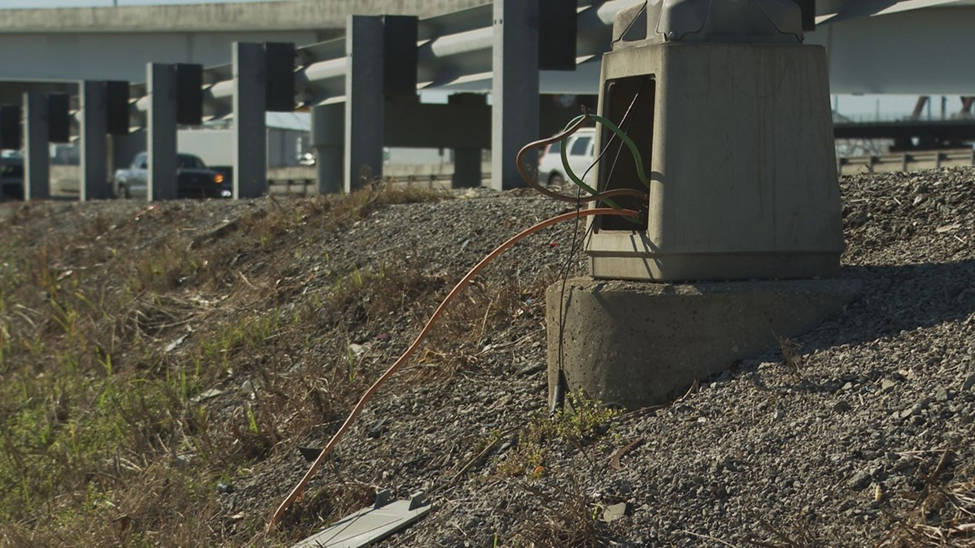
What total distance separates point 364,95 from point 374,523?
9743 millimetres

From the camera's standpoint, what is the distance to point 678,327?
554cm

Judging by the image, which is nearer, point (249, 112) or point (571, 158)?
point (249, 112)

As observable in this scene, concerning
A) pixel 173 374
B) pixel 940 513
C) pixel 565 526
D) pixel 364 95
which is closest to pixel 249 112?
pixel 364 95

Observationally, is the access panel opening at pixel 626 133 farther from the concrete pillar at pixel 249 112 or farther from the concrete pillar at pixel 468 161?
the concrete pillar at pixel 468 161

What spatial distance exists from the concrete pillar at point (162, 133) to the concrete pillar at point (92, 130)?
12.1 feet

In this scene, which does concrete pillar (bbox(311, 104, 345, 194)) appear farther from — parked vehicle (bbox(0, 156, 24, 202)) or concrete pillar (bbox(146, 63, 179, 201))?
parked vehicle (bbox(0, 156, 24, 202))

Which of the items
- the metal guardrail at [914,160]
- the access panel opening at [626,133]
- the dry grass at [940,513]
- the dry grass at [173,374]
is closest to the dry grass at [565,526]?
the dry grass at [940,513]

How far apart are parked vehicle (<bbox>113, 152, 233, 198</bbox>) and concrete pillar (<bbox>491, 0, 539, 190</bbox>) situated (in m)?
20.7

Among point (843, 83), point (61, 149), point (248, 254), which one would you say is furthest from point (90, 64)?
point (61, 149)

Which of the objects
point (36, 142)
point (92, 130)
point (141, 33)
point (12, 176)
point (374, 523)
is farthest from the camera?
point (12, 176)

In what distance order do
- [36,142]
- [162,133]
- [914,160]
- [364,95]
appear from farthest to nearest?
[914,160]
[36,142]
[162,133]
[364,95]

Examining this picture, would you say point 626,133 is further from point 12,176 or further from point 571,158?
point 12,176

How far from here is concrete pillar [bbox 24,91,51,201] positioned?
2780 cm

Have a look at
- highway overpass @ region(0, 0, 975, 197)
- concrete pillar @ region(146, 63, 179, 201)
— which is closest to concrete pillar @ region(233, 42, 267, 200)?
highway overpass @ region(0, 0, 975, 197)
